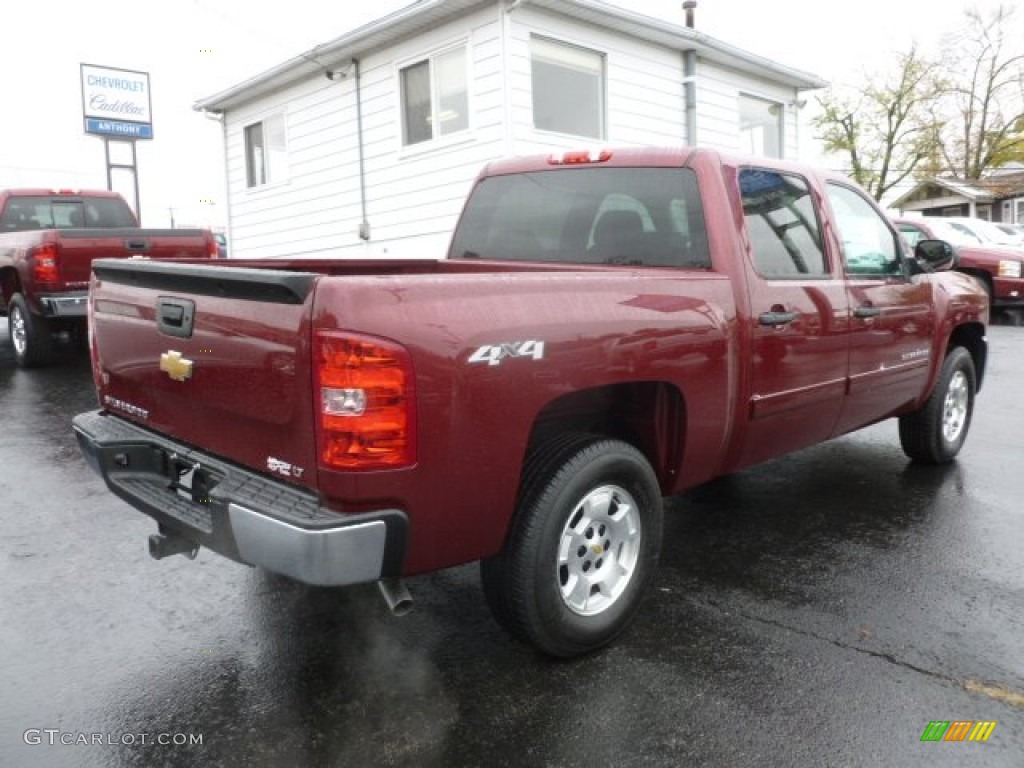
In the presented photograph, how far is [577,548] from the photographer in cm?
304

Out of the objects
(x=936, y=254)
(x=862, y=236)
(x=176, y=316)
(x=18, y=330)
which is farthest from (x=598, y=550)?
(x=18, y=330)

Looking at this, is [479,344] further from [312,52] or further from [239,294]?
[312,52]

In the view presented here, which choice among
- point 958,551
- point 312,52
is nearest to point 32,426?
point 958,551

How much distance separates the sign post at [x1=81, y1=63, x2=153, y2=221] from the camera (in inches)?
1490

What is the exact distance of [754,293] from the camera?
3.60m

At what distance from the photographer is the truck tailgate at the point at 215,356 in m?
2.46

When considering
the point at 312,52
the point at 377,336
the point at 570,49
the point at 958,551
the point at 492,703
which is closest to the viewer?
the point at 377,336

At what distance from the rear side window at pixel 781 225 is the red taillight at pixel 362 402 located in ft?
6.38

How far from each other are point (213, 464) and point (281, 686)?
30.3 inches

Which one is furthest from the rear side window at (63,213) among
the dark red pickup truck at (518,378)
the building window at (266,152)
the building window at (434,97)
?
the dark red pickup truck at (518,378)

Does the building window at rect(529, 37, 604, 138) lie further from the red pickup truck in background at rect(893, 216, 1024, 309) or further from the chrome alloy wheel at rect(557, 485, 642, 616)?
the chrome alloy wheel at rect(557, 485, 642, 616)

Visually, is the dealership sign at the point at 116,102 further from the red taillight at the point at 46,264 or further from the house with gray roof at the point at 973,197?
the house with gray roof at the point at 973,197

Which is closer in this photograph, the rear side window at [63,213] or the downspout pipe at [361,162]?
the rear side window at [63,213]

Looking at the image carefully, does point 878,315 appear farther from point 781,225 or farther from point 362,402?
point 362,402
